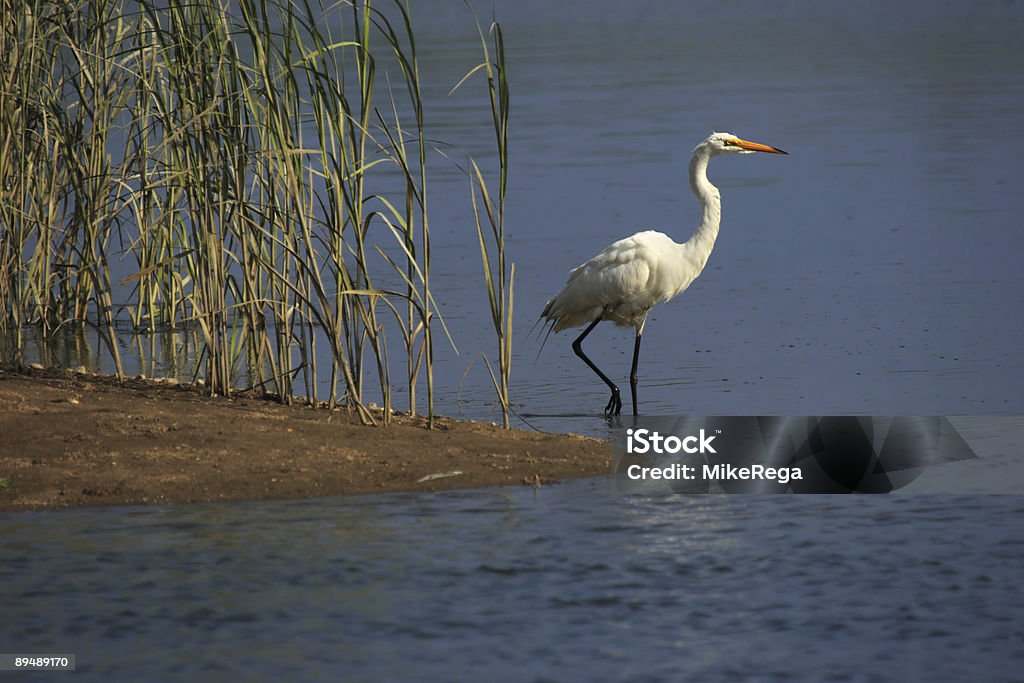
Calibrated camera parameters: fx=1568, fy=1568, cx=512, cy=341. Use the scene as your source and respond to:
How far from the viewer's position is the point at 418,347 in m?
10.1

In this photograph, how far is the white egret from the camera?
359 inches

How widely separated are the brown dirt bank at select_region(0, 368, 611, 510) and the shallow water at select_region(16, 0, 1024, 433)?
1.31 metres

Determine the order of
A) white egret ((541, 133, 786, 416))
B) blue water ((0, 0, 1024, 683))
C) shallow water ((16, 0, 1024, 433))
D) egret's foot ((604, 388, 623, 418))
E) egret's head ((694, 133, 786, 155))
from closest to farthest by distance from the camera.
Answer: blue water ((0, 0, 1024, 683))
egret's foot ((604, 388, 623, 418))
shallow water ((16, 0, 1024, 433))
white egret ((541, 133, 786, 416))
egret's head ((694, 133, 786, 155))

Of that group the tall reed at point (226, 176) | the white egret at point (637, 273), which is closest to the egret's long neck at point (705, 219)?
the white egret at point (637, 273)

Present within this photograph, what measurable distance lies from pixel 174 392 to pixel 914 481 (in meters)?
3.41

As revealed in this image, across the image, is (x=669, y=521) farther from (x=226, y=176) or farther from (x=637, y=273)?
(x=637, y=273)

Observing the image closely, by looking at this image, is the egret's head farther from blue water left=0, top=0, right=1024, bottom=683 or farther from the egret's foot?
the egret's foot

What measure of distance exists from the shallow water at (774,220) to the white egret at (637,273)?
0.38 metres

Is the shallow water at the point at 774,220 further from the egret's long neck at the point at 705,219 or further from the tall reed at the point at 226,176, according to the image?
the tall reed at the point at 226,176

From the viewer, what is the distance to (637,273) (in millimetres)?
9094

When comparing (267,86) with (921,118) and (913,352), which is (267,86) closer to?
(913,352)

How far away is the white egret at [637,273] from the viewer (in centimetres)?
911

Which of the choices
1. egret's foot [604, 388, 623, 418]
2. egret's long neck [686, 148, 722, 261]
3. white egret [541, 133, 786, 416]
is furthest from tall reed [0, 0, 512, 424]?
egret's long neck [686, 148, 722, 261]

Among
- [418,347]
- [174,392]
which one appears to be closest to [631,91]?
[418,347]
